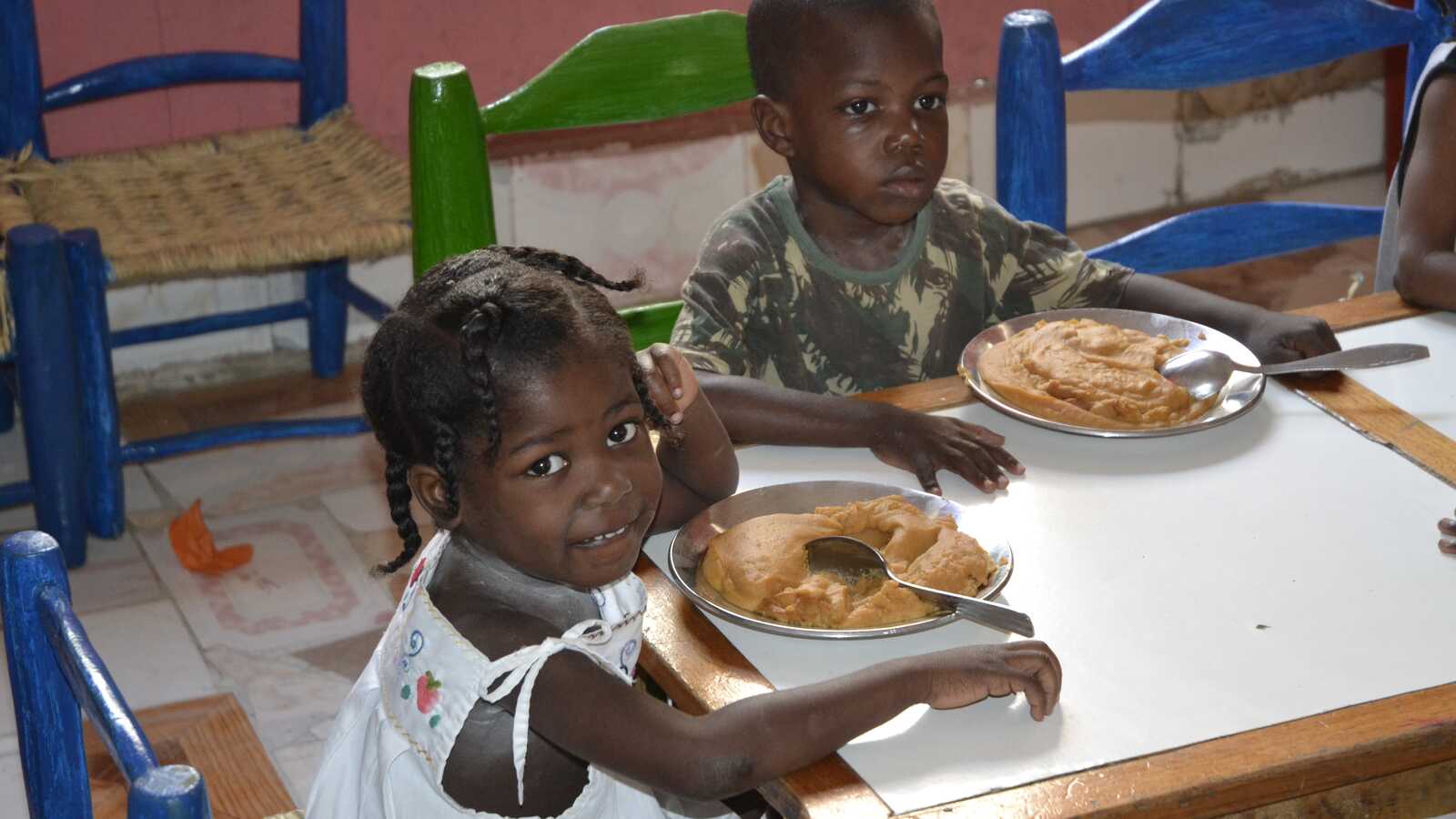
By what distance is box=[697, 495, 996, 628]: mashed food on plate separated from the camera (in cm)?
126

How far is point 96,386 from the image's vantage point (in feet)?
9.85

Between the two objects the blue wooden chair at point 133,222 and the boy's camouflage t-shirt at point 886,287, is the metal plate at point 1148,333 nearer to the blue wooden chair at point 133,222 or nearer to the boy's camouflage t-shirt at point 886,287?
the boy's camouflage t-shirt at point 886,287

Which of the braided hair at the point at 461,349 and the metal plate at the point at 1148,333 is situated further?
the metal plate at the point at 1148,333


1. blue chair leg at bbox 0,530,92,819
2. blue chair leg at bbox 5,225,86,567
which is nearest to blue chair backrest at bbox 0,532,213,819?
blue chair leg at bbox 0,530,92,819

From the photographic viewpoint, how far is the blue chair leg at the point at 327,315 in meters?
3.60

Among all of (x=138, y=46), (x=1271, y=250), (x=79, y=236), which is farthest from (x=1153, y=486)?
(x=138, y=46)

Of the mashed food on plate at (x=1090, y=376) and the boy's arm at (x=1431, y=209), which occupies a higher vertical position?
the boy's arm at (x=1431, y=209)

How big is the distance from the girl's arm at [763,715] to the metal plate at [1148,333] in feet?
1.40

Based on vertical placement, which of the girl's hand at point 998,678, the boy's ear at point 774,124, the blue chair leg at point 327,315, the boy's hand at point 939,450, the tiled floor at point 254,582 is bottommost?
the tiled floor at point 254,582

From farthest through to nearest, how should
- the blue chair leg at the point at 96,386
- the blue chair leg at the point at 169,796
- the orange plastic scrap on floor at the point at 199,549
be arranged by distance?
the orange plastic scrap on floor at the point at 199,549
the blue chair leg at the point at 96,386
the blue chair leg at the point at 169,796

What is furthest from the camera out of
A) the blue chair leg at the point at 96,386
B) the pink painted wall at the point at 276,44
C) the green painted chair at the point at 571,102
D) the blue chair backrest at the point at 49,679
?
the pink painted wall at the point at 276,44

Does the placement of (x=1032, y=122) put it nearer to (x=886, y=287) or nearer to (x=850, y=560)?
(x=886, y=287)

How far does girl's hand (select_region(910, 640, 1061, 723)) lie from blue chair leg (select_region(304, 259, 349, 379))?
2621mm

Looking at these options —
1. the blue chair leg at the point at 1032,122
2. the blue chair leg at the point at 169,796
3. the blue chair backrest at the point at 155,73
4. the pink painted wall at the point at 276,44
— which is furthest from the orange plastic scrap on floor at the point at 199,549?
the blue chair leg at the point at 169,796
